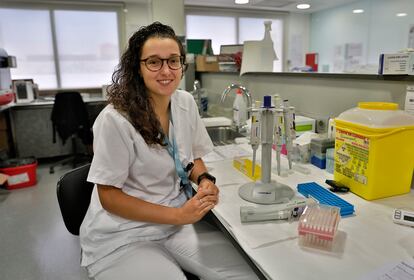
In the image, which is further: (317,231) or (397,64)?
(397,64)

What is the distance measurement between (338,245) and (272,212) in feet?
0.66

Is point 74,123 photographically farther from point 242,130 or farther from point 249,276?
point 249,276

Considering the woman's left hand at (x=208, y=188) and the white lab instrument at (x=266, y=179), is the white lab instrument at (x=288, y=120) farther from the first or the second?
the woman's left hand at (x=208, y=188)

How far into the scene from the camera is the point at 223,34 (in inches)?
251

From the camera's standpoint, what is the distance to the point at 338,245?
0.79 metres

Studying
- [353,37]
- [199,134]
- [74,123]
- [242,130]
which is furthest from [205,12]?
[199,134]

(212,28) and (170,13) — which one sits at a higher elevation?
(212,28)

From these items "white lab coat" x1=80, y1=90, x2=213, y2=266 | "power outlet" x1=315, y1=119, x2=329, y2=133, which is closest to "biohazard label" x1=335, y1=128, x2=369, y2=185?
"power outlet" x1=315, y1=119, x2=329, y2=133

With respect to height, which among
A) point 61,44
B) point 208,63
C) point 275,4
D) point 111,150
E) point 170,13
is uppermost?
point 275,4

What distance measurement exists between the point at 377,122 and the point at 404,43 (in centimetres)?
479

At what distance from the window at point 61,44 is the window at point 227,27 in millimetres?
1532

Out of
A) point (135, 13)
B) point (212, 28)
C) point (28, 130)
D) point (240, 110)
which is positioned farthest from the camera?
point (212, 28)

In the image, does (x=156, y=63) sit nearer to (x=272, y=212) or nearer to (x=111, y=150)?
(x=111, y=150)

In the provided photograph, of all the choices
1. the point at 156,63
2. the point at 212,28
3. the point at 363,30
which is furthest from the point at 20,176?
the point at 363,30
